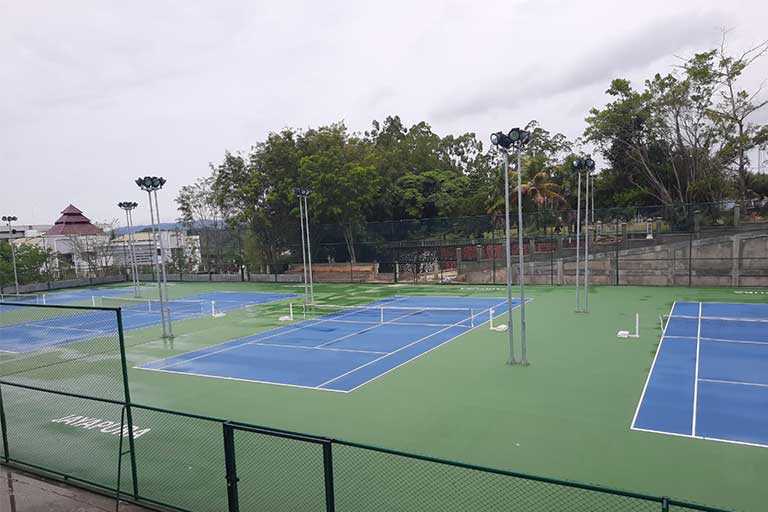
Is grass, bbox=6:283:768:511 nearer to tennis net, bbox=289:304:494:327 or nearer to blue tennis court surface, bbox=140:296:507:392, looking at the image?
blue tennis court surface, bbox=140:296:507:392

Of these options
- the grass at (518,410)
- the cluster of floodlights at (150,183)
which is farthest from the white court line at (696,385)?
the cluster of floodlights at (150,183)

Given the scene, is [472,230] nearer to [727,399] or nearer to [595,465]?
[727,399]

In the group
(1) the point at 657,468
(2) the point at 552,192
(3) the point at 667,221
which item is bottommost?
(1) the point at 657,468

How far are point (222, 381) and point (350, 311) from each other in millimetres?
12877

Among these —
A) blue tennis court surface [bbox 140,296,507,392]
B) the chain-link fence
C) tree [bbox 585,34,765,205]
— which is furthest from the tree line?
the chain-link fence

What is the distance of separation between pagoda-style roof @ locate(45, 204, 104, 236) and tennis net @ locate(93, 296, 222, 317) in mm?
14764

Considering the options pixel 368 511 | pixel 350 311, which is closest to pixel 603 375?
pixel 368 511

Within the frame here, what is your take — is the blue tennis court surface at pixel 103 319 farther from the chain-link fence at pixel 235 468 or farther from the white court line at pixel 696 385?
the white court line at pixel 696 385

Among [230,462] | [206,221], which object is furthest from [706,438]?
[206,221]

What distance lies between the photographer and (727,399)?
42.1 feet

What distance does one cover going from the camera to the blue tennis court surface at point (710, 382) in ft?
37.0

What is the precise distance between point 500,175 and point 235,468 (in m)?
42.0

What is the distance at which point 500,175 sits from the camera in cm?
4631

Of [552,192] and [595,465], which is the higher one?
[552,192]
